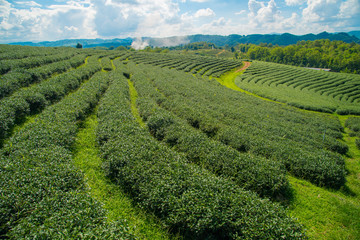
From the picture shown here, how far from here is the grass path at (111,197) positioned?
33.0ft

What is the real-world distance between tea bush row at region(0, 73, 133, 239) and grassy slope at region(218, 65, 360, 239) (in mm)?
11946

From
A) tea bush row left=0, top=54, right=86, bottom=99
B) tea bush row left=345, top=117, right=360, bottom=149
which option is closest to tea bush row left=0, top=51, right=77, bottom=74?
tea bush row left=0, top=54, right=86, bottom=99

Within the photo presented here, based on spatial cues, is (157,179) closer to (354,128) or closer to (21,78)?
(21,78)

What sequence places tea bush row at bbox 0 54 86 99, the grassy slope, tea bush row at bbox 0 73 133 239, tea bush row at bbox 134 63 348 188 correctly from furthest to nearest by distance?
tea bush row at bbox 0 54 86 99, tea bush row at bbox 134 63 348 188, the grassy slope, tea bush row at bbox 0 73 133 239

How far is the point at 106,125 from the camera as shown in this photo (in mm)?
18078

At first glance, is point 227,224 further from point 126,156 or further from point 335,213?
point 335,213

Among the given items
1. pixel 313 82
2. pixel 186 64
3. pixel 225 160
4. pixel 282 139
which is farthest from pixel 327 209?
pixel 313 82

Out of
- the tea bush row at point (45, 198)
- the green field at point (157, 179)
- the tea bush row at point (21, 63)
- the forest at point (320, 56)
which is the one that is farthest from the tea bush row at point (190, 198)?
the forest at point (320, 56)

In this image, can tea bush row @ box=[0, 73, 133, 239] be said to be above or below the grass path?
above

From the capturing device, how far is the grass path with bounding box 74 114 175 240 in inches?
396

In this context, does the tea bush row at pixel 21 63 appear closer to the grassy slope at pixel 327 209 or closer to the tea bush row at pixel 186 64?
the tea bush row at pixel 186 64

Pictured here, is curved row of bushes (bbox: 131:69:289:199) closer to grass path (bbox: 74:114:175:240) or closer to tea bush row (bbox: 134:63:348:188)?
tea bush row (bbox: 134:63:348:188)

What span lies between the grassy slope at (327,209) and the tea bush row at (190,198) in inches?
142

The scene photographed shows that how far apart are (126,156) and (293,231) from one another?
1133 centimetres
